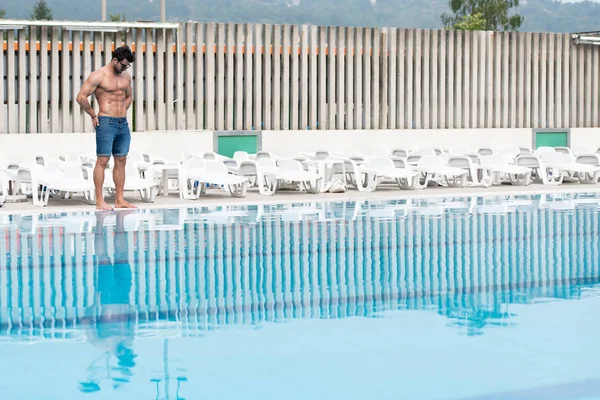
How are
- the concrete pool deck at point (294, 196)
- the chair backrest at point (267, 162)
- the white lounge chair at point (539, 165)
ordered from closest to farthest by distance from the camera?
the concrete pool deck at point (294, 196) < the chair backrest at point (267, 162) < the white lounge chair at point (539, 165)

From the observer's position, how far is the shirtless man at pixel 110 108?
11.4 meters

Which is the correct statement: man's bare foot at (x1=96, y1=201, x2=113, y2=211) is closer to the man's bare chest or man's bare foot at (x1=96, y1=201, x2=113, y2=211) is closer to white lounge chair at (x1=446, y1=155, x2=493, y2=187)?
the man's bare chest

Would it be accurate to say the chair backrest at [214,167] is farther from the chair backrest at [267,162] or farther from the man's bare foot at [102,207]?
the man's bare foot at [102,207]

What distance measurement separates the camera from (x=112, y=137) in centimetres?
1151

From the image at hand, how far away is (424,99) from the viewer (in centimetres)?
2209

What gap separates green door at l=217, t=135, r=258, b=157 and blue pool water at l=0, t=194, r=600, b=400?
32.8 feet

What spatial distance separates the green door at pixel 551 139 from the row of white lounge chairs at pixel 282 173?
17.6ft

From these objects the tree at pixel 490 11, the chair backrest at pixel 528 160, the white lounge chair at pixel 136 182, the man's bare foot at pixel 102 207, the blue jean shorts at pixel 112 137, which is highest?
the tree at pixel 490 11

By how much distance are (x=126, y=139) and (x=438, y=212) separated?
346cm

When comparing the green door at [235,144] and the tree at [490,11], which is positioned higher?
the tree at [490,11]

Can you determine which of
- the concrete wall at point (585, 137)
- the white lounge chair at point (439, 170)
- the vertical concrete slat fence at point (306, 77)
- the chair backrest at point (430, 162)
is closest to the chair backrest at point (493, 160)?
the white lounge chair at point (439, 170)

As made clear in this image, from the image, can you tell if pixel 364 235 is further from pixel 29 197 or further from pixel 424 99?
pixel 424 99

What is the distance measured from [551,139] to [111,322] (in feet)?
62.8

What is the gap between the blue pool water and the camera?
14.2 feet
